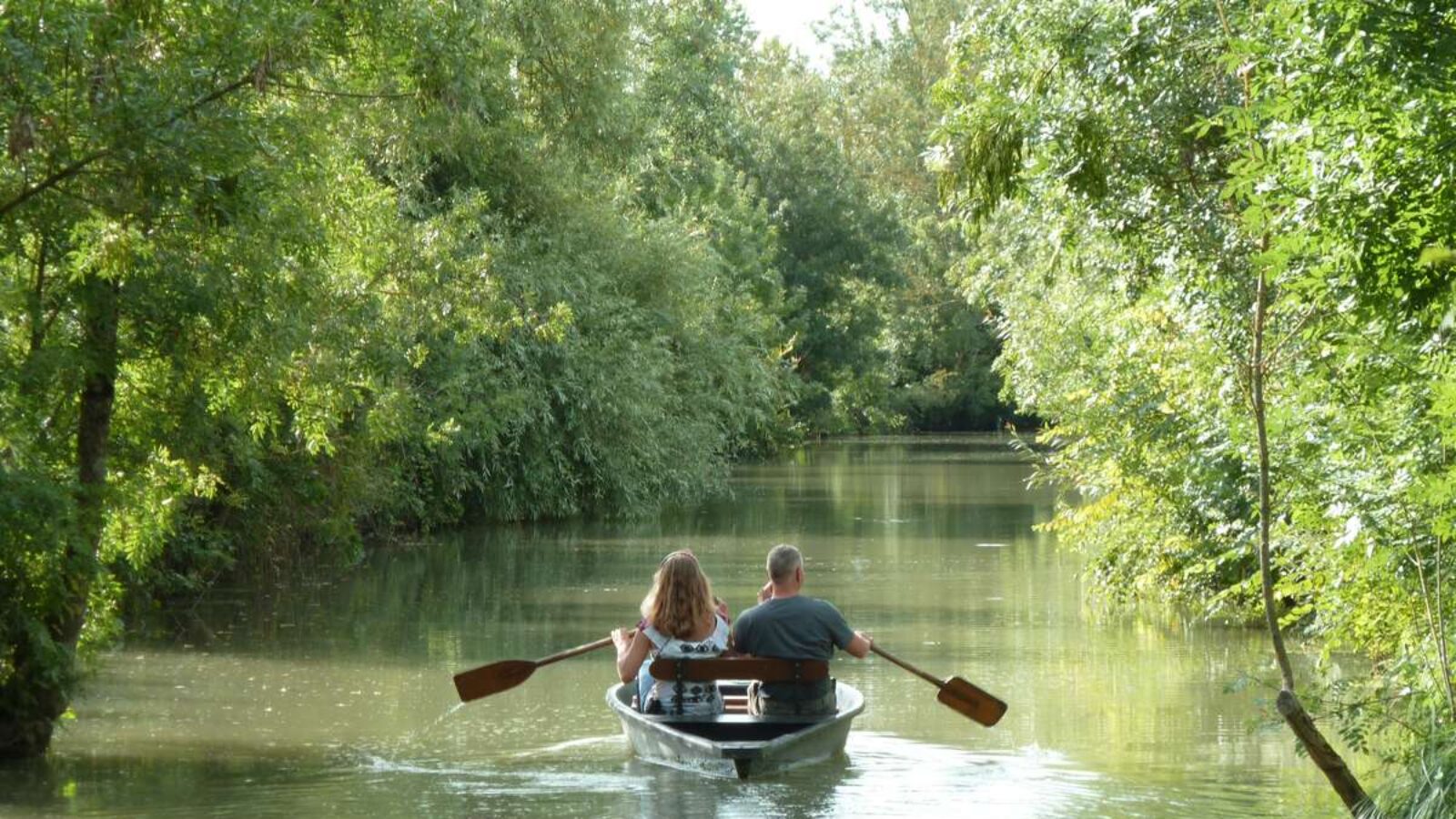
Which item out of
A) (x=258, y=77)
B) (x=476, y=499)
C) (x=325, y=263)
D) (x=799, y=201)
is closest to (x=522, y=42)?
(x=325, y=263)

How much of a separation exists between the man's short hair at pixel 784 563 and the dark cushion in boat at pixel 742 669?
47 cm

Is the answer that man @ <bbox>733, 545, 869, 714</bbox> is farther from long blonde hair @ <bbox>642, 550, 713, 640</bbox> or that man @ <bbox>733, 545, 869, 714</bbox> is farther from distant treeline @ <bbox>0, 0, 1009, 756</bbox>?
distant treeline @ <bbox>0, 0, 1009, 756</bbox>

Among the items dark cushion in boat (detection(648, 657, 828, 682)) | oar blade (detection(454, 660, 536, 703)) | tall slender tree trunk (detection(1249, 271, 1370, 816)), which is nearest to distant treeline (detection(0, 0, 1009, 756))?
oar blade (detection(454, 660, 536, 703))

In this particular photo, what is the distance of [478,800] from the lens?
10242 mm

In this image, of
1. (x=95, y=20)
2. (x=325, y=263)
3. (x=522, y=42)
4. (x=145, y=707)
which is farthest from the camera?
A: (x=522, y=42)

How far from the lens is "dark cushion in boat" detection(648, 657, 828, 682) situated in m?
11.0

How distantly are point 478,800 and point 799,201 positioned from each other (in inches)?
1907

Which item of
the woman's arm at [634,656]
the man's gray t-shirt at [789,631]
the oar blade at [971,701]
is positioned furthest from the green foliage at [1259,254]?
the woman's arm at [634,656]

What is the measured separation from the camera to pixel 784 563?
438 inches

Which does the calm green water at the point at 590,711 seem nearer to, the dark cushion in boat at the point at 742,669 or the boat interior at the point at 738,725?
the boat interior at the point at 738,725

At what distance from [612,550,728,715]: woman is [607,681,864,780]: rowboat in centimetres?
18

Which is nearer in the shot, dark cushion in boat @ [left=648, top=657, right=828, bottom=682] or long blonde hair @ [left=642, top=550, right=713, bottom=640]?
dark cushion in boat @ [left=648, top=657, right=828, bottom=682]

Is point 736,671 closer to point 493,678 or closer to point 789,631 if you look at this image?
point 789,631

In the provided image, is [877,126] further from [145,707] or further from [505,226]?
[145,707]
